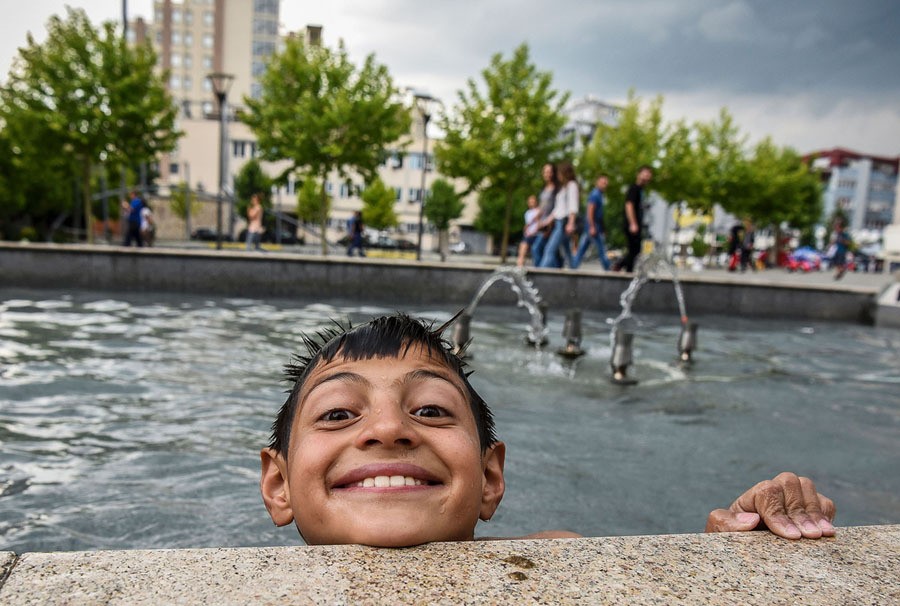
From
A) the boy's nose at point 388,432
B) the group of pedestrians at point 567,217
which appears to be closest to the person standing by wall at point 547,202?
the group of pedestrians at point 567,217

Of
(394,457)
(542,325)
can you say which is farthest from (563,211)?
(394,457)

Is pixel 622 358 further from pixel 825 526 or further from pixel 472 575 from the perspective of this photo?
pixel 472 575

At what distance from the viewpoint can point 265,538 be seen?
3.11 m

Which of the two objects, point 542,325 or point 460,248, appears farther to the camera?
point 460,248

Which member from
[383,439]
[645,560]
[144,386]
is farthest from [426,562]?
[144,386]

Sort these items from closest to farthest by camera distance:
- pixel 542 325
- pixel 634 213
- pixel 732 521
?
pixel 732 521 → pixel 542 325 → pixel 634 213

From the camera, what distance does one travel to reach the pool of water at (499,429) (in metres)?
3.37

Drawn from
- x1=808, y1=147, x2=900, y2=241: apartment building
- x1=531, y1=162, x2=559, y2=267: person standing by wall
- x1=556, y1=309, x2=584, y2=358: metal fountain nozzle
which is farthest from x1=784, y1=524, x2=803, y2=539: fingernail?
x1=808, y1=147, x2=900, y2=241: apartment building

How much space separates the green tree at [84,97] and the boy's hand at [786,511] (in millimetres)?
24107

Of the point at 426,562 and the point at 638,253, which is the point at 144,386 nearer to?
the point at 426,562

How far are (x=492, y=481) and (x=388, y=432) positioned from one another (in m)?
0.54

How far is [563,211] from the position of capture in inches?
496

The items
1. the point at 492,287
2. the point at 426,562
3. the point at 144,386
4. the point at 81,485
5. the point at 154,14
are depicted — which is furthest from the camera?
the point at 154,14

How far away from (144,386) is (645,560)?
483 centimetres
